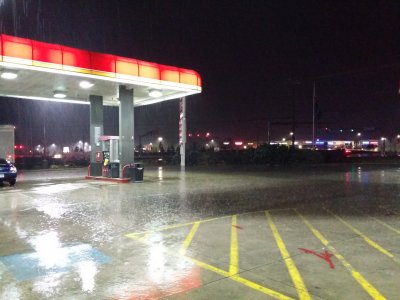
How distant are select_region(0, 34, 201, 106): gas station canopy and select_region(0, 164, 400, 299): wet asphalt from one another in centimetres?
538

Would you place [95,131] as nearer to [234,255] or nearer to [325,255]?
[234,255]

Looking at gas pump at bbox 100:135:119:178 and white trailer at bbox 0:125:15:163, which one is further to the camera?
white trailer at bbox 0:125:15:163

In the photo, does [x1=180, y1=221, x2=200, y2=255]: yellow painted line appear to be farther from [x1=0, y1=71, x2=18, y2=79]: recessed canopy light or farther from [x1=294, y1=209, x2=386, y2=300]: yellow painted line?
[x1=0, y1=71, x2=18, y2=79]: recessed canopy light

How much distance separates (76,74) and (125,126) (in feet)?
14.5

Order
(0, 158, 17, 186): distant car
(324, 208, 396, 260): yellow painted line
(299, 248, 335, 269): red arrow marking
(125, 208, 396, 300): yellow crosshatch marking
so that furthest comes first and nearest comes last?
(0, 158, 17, 186): distant car < (324, 208, 396, 260): yellow painted line < (299, 248, 335, 269): red arrow marking < (125, 208, 396, 300): yellow crosshatch marking

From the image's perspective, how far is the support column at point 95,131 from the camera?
21.8m

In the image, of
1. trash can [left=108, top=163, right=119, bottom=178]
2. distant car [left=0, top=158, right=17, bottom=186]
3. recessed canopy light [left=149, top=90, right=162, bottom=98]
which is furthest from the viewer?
recessed canopy light [left=149, top=90, right=162, bottom=98]

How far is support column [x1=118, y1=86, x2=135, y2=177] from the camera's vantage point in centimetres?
1952

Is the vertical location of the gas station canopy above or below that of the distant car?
above

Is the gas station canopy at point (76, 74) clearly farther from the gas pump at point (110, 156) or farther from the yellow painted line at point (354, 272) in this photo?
the yellow painted line at point (354, 272)

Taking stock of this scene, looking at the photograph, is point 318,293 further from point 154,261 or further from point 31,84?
point 31,84

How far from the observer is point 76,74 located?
1588cm

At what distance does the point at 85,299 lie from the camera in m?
4.65

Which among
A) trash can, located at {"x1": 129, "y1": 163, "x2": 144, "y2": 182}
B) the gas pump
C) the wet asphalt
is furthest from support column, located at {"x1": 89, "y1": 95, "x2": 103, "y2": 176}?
the wet asphalt
